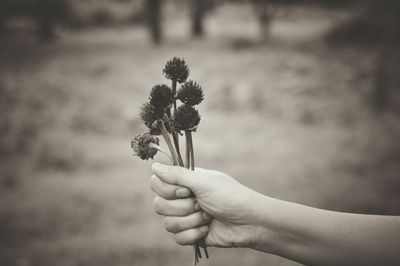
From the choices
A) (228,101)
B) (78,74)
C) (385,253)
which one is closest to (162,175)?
(385,253)

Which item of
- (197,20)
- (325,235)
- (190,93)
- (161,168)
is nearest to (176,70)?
(190,93)

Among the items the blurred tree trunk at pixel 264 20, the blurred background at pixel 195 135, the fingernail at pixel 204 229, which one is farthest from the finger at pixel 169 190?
the blurred tree trunk at pixel 264 20

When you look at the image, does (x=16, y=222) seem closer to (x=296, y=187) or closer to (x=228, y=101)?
(x=296, y=187)

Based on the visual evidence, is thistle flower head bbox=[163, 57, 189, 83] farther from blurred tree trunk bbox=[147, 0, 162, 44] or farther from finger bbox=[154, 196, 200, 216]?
blurred tree trunk bbox=[147, 0, 162, 44]

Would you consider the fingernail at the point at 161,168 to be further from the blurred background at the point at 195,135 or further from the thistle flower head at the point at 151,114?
the blurred background at the point at 195,135

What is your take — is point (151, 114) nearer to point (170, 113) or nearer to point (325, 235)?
point (170, 113)

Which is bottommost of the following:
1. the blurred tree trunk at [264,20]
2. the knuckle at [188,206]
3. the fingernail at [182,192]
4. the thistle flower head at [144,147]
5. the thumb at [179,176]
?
the knuckle at [188,206]

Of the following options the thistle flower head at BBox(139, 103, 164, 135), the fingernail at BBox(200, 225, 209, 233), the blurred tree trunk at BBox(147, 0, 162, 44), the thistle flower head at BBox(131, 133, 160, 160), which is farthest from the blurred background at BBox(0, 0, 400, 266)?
the thistle flower head at BBox(139, 103, 164, 135)
